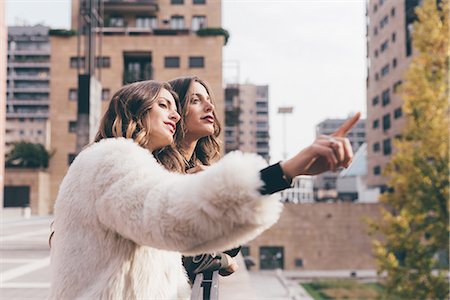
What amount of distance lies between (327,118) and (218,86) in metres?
96.5

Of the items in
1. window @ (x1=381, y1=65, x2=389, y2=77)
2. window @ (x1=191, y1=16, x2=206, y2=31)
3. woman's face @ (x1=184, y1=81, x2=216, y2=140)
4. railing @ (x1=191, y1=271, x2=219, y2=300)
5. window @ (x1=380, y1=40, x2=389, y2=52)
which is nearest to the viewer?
railing @ (x1=191, y1=271, x2=219, y2=300)

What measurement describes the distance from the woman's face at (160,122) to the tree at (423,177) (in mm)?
10073

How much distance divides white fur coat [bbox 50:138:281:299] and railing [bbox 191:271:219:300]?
53mm

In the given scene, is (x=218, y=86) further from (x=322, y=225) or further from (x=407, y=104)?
(x=407, y=104)

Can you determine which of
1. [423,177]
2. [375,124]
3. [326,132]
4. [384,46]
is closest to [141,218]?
[423,177]

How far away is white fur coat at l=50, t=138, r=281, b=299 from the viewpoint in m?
1.13

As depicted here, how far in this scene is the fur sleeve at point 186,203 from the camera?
3.66 ft

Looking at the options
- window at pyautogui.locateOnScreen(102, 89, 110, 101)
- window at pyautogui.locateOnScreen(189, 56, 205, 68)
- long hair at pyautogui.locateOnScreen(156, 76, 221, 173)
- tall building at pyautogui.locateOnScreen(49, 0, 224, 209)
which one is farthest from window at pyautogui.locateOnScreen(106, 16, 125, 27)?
long hair at pyautogui.locateOnScreen(156, 76, 221, 173)

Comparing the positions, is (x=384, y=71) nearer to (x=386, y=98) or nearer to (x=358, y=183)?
(x=386, y=98)

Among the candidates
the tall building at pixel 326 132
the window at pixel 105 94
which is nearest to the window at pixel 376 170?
the window at pixel 105 94

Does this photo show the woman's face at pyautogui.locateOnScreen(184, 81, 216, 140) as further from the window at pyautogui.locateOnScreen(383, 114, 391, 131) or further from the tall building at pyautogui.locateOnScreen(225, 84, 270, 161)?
the tall building at pyautogui.locateOnScreen(225, 84, 270, 161)

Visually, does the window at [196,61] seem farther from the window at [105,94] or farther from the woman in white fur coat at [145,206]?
the woman in white fur coat at [145,206]

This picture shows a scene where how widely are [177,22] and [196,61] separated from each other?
6.35 metres

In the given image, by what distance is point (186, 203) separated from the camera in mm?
1156
